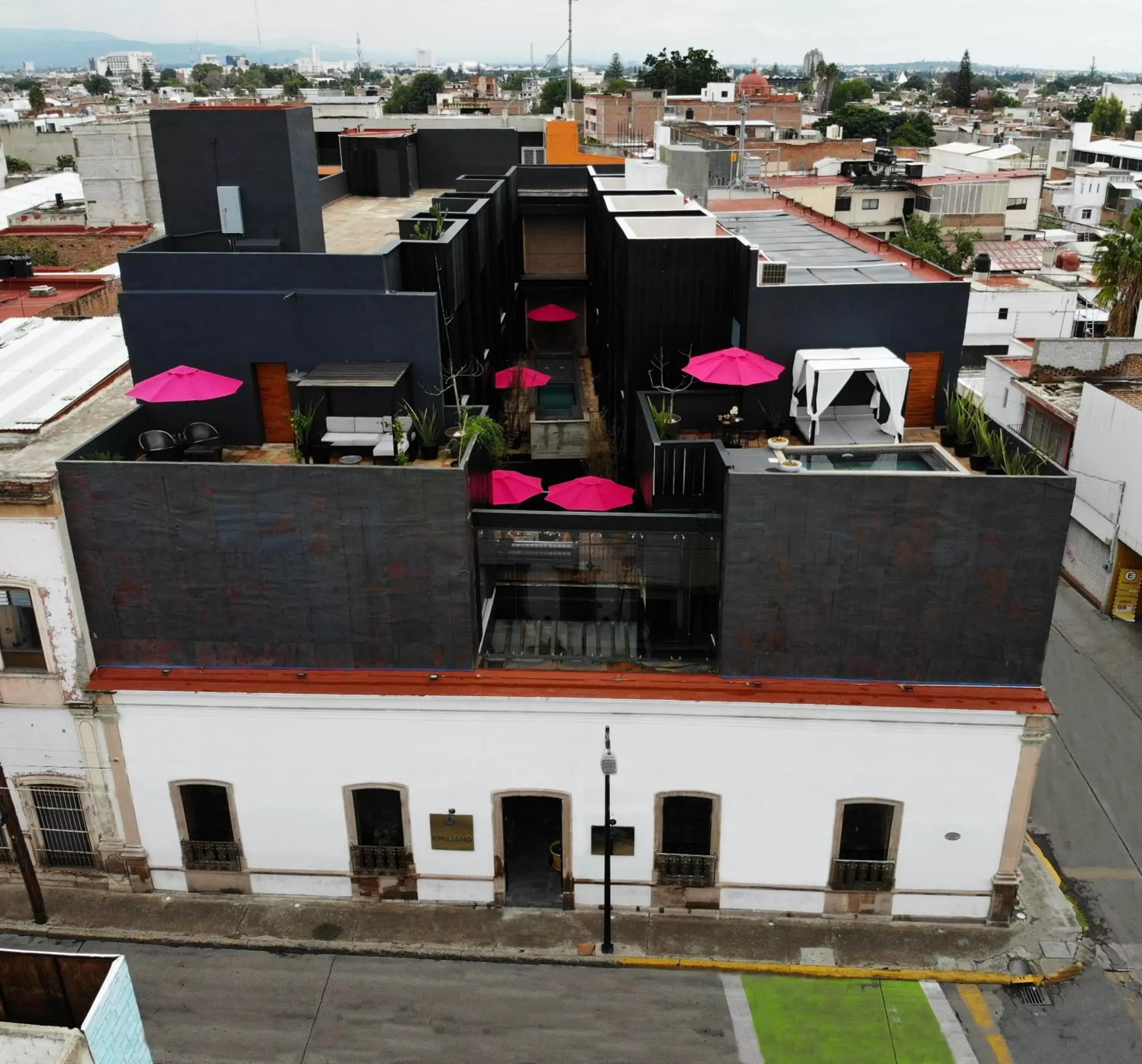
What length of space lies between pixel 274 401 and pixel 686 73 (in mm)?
148408

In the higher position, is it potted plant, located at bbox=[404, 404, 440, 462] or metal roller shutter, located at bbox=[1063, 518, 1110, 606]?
potted plant, located at bbox=[404, 404, 440, 462]

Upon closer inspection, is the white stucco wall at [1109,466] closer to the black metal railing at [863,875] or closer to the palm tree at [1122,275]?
the palm tree at [1122,275]

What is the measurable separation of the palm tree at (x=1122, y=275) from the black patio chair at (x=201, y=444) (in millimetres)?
34146

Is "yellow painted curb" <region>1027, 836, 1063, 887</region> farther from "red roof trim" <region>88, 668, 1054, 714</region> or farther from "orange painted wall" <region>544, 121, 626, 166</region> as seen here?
"orange painted wall" <region>544, 121, 626, 166</region>

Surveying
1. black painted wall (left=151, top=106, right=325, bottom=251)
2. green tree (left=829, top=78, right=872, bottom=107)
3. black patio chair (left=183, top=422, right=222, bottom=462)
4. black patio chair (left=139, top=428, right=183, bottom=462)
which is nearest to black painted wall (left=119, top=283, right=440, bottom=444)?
black patio chair (left=183, top=422, right=222, bottom=462)

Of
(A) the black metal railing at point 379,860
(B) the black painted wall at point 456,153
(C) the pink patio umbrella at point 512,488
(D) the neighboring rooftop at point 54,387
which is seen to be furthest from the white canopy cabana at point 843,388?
(B) the black painted wall at point 456,153

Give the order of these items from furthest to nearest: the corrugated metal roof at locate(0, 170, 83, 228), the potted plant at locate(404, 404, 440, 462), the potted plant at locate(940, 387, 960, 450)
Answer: the corrugated metal roof at locate(0, 170, 83, 228) < the potted plant at locate(940, 387, 960, 450) < the potted plant at locate(404, 404, 440, 462)

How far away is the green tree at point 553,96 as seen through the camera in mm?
159000

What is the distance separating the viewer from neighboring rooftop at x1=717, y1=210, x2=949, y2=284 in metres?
22.0

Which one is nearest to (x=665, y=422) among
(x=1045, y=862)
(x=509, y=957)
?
(x=509, y=957)

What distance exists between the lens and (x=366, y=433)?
18750 mm

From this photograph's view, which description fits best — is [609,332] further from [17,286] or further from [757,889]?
[17,286]

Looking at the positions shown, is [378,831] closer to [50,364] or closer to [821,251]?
[50,364]

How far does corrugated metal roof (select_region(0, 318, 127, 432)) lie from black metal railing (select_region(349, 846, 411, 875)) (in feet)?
32.3
